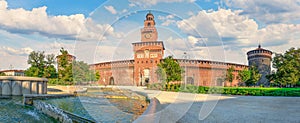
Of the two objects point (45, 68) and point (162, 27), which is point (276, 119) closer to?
point (162, 27)

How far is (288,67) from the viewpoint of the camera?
31.6 m

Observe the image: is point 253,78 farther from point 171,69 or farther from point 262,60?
point 171,69

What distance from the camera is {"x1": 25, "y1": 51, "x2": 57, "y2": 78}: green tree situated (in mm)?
33312

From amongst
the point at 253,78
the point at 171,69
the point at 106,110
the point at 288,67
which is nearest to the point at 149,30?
the point at 106,110

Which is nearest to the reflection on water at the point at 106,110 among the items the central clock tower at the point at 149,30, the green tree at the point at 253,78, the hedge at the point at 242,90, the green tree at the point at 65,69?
the central clock tower at the point at 149,30

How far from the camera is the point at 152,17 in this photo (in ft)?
24.4

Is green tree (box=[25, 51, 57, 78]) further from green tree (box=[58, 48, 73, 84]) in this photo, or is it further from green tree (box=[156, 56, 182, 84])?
green tree (box=[156, 56, 182, 84])

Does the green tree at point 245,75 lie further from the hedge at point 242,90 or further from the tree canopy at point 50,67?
the tree canopy at point 50,67

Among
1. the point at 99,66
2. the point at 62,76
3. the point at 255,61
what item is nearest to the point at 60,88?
the point at 62,76

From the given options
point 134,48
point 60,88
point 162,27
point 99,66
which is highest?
point 162,27

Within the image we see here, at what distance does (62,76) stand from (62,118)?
25.7 metres

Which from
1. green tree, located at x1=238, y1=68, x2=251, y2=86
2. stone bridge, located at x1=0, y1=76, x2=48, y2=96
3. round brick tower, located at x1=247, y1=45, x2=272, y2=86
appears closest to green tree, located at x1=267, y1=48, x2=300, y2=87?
green tree, located at x1=238, y1=68, x2=251, y2=86

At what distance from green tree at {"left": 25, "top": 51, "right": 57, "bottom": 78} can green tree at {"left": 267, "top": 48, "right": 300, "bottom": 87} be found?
32014mm

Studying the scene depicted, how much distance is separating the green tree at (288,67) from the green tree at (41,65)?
1260 inches
